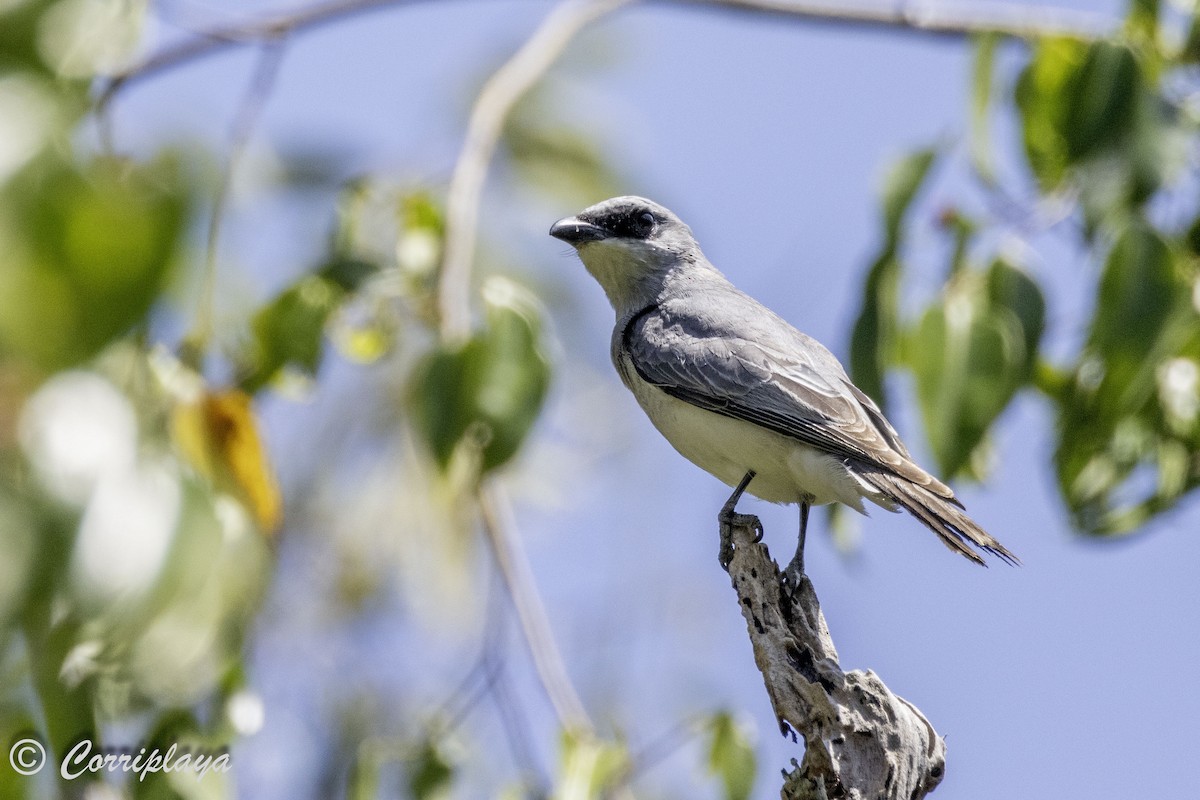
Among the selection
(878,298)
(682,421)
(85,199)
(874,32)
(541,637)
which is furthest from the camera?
(874,32)

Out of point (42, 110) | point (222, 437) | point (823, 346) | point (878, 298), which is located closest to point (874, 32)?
point (823, 346)

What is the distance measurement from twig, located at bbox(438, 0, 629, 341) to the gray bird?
56cm

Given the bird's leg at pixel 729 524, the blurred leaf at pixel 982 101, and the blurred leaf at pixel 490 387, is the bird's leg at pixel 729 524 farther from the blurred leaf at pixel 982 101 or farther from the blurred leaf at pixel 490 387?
the blurred leaf at pixel 982 101

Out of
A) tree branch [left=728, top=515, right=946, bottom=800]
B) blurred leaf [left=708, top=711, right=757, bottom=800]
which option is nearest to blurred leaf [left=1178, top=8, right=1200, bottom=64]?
tree branch [left=728, top=515, right=946, bottom=800]

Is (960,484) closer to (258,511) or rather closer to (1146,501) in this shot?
(1146,501)

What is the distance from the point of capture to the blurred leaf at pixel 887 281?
14.2ft

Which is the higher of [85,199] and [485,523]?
[85,199]

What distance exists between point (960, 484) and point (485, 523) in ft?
5.28

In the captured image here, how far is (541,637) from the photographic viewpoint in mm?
4047

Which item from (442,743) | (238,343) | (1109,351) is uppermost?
(1109,351)

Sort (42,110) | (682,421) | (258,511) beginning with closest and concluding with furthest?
1. (42,110)
2. (258,511)
3. (682,421)

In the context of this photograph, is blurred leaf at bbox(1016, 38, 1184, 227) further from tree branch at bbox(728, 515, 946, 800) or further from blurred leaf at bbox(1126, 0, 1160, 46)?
tree branch at bbox(728, 515, 946, 800)

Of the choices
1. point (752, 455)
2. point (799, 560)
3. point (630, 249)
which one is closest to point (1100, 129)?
point (752, 455)

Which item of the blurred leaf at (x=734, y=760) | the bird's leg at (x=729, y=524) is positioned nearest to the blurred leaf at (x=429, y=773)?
the blurred leaf at (x=734, y=760)
